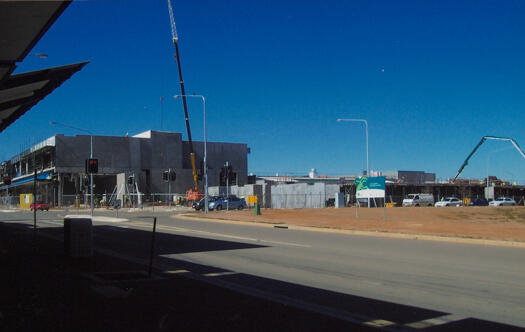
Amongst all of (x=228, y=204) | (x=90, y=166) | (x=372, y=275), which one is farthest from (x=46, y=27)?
(x=228, y=204)

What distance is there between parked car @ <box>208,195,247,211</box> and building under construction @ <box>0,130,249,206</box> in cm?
2565

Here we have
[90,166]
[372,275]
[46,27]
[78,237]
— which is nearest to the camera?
[372,275]

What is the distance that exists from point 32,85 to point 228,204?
38.3m

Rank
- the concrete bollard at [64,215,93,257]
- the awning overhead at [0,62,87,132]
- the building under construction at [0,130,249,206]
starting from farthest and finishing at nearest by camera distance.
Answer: the building under construction at [0,130,249,206] < the awning overhead at [0,62,87,132] < the concrete bollard at [64,215,93,257]

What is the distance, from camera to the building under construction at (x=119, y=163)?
265 ft

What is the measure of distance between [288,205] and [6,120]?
40453 millimetres

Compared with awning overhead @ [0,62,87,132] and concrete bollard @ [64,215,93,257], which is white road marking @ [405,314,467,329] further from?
awning overhead @ [0,62,87,132]

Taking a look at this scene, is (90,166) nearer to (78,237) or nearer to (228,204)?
(78,237)

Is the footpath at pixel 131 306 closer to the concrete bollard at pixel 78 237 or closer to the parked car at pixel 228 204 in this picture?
the concrete bollard at pixel 78 237

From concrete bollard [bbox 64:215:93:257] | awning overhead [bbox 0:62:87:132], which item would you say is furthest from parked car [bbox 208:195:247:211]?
concrete bollard [bbox 64:215:93:257]

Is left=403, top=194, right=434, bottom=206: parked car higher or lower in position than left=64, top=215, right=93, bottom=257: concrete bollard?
lower

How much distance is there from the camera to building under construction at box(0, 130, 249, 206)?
80.8 m

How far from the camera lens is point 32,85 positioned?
1655 cm

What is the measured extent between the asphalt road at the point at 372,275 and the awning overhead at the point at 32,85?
568 cm
